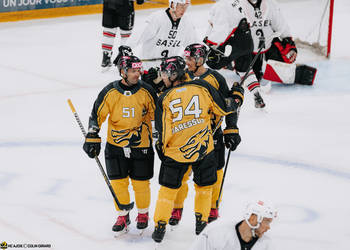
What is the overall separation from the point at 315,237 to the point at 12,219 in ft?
5.85

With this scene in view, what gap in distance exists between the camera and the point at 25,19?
964cm

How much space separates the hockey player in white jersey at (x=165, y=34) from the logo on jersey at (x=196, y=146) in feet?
5.43

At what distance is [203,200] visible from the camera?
3.42m

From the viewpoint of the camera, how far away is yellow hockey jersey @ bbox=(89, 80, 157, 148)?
3396mm

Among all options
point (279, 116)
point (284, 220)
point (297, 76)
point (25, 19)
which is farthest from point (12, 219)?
point (25, 19)

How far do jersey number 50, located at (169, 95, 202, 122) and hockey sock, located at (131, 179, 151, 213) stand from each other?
0.50 metres

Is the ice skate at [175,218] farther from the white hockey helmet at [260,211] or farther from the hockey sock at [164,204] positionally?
the white hockey helmet at [260,211]

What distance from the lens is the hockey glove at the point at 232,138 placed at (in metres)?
3.54

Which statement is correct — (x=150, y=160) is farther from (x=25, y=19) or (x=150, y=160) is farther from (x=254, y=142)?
(x=25, y=19)

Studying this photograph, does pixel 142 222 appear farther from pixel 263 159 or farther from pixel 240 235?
pixel 263 159

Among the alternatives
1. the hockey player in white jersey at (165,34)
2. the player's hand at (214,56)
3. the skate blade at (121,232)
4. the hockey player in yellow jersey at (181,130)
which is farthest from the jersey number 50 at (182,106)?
the player's hand at (214,56)

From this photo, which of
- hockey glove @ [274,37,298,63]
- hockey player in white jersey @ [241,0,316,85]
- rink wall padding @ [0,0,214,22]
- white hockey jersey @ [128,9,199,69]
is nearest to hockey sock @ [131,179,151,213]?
white hockey jersey @ [128,9,199,69]

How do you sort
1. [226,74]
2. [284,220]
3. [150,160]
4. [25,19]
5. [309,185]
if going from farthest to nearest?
[25,19]
[226,74]
[309,185]
[284,220]
[150,160]

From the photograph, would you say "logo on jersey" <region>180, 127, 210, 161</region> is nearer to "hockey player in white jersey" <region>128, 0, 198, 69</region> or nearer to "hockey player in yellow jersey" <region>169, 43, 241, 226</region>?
"hockey player in yellow jersey" <region>169, 43, 241, 226</region>
